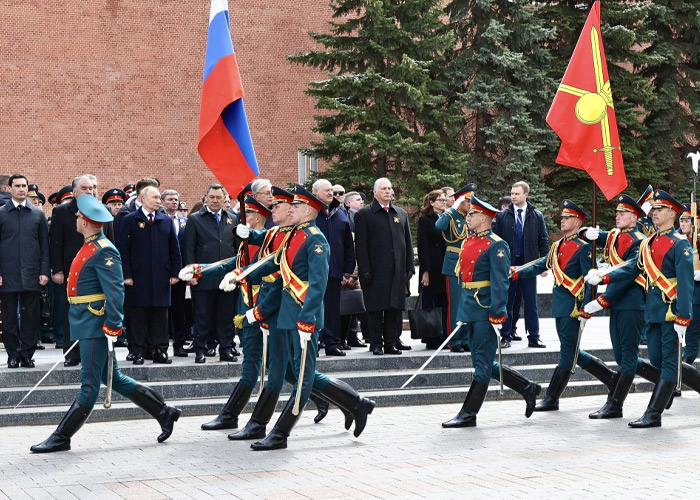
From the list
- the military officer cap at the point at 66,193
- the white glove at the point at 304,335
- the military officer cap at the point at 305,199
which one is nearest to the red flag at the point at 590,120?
the military officer cap at the point at 305,199

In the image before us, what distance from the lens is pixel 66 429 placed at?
805 centimetres

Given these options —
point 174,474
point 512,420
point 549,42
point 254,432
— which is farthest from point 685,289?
point 549,42

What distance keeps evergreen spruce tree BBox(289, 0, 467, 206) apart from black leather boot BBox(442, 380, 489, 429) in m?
15.8

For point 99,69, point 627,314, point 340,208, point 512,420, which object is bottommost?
point 512,420

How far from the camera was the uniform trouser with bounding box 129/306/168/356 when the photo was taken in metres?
11.3

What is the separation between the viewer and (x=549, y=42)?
28.9 m

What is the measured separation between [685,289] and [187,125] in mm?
21047

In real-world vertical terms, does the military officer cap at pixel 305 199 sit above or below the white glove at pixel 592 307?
above

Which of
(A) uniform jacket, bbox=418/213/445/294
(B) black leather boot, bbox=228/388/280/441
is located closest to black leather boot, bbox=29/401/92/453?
(B) black leather boot, bbox=228/388/280/441

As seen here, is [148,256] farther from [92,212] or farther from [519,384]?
[519,384]

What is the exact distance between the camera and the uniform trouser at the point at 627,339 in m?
9.80

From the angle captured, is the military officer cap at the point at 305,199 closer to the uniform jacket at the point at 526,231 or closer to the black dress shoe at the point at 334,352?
the black dress shoe at the point at 334,352

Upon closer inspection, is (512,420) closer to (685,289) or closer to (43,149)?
(685,289)

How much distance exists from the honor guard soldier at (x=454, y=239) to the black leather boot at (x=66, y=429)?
5.32 metres
